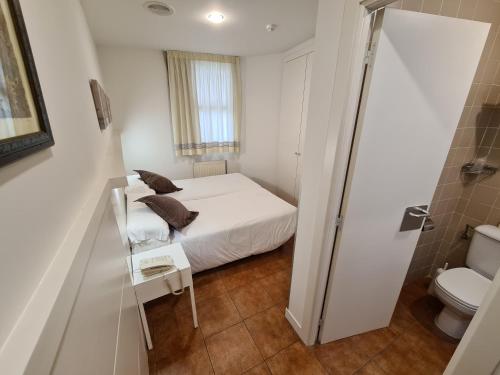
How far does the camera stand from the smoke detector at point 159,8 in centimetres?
179

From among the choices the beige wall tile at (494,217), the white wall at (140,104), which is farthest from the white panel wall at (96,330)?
the white wall at (140,104)

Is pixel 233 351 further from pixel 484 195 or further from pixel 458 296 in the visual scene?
pixel 484 195

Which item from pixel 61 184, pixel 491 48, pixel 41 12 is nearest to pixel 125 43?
pixel 41 12

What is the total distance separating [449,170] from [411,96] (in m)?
1.08

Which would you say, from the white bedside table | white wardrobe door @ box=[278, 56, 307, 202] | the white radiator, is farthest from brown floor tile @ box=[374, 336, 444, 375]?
the white radiator

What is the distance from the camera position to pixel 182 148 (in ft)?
11.7

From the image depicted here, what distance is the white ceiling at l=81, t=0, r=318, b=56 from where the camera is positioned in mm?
1821

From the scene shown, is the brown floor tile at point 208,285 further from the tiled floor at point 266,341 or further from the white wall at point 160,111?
the white wall at point 160,111

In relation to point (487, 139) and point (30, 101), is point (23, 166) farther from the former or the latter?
point (487, 139)

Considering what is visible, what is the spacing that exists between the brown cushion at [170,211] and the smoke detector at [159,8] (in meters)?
1.69

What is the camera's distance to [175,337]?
1.63 metres

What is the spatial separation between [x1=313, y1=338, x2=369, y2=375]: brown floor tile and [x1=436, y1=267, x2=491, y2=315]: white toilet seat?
738 millimetres

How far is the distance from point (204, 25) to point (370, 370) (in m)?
3.34

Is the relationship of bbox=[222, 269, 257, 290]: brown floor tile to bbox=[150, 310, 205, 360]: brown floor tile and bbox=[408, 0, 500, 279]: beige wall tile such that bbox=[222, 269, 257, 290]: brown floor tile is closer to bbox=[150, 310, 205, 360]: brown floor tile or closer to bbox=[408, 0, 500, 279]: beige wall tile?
bbox=[150, 310, 205, 360]: brown floor tile
